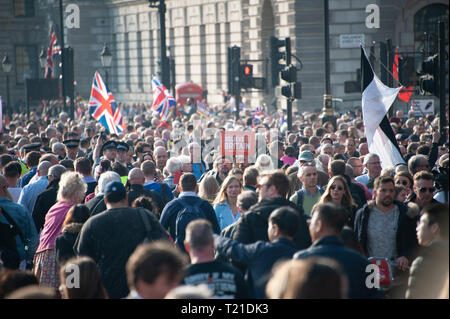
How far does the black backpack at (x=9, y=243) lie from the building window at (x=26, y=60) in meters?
60.1

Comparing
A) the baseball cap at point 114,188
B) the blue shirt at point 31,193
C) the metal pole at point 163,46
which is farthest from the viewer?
the metal pole at point 163,46

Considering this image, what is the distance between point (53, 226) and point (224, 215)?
183 centimetres

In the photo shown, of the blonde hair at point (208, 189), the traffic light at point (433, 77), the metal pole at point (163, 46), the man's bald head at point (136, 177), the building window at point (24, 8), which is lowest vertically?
the blonde hair at point (208, 189)

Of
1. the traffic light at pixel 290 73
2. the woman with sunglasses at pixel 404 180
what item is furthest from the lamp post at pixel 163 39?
the woman with sunglasses at pixel 404 180

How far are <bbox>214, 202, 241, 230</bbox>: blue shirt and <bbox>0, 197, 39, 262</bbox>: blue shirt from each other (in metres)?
1.91

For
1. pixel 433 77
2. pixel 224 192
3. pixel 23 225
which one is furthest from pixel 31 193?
pixel 433 77

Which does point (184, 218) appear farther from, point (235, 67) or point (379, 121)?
point (235, 67)

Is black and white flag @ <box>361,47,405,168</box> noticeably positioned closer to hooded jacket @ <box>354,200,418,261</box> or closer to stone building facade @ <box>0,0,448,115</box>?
hooded jacket @ <box>354,200,418,261</box>

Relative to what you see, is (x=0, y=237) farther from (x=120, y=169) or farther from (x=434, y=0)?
(x=434, y=0)

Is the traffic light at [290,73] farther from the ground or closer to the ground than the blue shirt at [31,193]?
farther from the ground

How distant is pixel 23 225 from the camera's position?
867 cm

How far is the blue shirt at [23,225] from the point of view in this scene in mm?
8656

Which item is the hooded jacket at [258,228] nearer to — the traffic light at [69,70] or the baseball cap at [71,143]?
the baseball cap at [71,143]
